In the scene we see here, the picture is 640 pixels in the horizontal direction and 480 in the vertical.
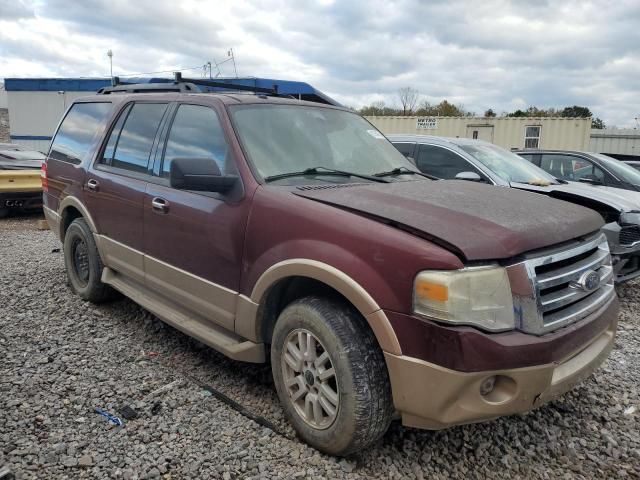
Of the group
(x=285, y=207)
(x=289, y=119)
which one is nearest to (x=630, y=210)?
(x=289, y=119)

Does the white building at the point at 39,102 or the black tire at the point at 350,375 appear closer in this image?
the black tire at the point at 350,375

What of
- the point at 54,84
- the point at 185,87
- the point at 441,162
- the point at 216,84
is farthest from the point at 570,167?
the point at 54,84

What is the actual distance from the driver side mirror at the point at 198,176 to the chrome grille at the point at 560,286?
65.5 inches

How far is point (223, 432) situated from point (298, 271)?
1.03m

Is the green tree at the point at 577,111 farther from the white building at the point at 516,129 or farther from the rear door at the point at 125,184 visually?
the rear door at the point at 125,184

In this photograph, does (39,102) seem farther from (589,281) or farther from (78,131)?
(589,281)

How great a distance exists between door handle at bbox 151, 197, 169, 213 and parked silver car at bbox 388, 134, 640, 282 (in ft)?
9.47

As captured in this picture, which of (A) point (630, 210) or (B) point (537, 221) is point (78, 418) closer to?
(B) point (537, 221)

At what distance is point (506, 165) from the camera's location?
21.7 feet

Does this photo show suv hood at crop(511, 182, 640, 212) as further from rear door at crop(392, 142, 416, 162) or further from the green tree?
the green tree

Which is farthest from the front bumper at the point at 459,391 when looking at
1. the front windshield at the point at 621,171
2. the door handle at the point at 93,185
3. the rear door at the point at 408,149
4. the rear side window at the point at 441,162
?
the front windshield at the point at 621,171

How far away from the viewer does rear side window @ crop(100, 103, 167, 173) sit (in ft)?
12.8

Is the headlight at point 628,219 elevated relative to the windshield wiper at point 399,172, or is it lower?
lower

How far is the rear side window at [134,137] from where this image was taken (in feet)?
12.8
